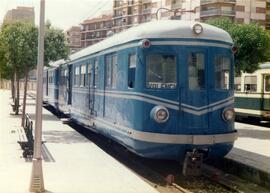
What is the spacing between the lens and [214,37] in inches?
449

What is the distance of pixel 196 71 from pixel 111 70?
9.69ft

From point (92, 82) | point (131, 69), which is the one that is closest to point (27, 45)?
point (92, 82)

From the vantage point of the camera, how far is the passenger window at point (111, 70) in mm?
13102

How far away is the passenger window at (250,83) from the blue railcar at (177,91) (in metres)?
14.0

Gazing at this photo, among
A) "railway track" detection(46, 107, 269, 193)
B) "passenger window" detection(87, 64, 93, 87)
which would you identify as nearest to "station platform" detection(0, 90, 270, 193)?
"railway track" detection(46, 107, 269, 193)

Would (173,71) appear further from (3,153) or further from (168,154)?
(3,153)

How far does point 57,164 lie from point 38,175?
2.77 metres

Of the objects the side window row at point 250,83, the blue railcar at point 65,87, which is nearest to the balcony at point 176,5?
the side window row at point 250,83

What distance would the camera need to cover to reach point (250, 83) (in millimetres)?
25719

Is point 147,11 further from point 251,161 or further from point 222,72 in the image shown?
point 222,72

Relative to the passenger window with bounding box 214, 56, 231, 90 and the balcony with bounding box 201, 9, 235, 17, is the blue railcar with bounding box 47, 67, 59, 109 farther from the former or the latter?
the balcony with bounding box 201, 9, 235, 17

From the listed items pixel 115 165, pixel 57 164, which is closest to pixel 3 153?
pixel 57 164

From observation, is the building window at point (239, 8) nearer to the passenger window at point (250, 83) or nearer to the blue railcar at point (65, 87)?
the passenger window at point (250, 83)

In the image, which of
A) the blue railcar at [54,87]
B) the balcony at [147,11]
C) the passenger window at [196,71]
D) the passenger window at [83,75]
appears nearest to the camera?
the passenger window at [196,71]
